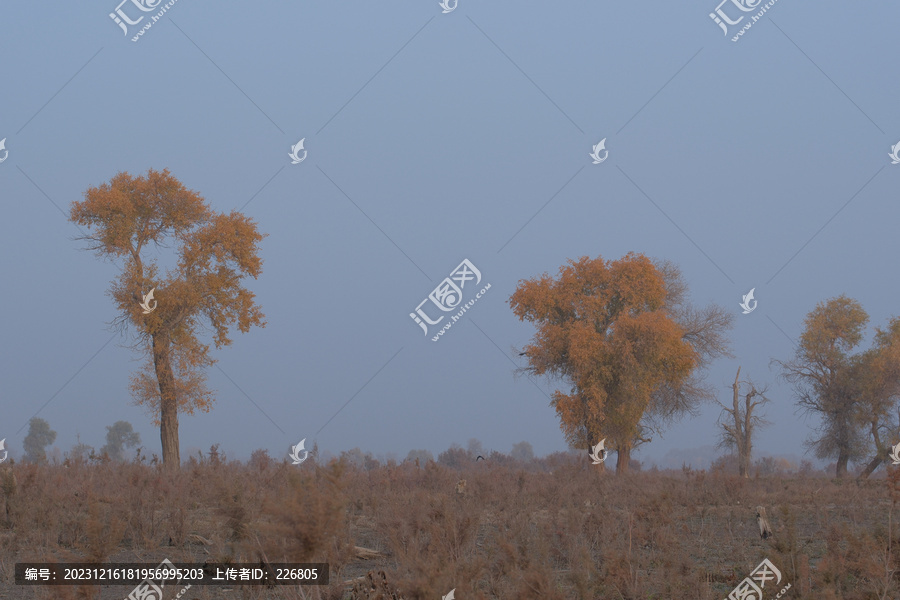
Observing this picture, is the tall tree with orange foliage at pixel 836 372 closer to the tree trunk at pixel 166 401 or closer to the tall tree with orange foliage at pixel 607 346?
the tall tree with orange foliage at pixel 607 346

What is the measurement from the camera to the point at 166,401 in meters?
24.0

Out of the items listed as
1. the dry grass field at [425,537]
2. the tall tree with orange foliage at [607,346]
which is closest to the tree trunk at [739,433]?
the tall tree with orange foliage at [607,346]

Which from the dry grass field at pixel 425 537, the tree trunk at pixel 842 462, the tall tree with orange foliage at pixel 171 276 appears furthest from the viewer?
the tree trunk at pixel 842 462

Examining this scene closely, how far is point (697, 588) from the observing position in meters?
7.62

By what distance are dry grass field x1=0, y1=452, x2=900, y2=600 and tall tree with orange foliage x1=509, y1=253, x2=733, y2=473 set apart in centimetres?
1058

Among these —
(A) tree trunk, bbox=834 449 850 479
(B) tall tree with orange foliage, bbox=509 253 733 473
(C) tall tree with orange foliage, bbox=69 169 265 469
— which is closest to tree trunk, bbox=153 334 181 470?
(C) tall tree with orange foliage, bbox=69 169 265 469

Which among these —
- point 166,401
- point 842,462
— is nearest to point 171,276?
point 166,401

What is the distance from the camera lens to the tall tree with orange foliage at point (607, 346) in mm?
27656

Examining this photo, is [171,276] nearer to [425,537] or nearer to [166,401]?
[166,401]

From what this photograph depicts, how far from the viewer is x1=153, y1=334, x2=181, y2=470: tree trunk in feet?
78.2

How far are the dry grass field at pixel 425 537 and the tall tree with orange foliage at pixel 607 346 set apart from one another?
10.6m

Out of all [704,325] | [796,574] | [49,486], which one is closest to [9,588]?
[49,486]

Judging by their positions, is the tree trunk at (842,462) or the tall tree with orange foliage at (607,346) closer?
the tall tree with orange foliage at (607,346)

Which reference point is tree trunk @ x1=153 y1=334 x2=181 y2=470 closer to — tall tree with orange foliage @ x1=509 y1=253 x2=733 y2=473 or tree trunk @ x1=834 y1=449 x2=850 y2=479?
tall tree with orange foliage @ x1=509 y1=253 x2=733 y2=473
